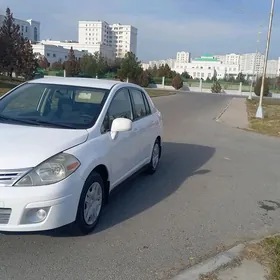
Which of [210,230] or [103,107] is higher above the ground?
[103,107]

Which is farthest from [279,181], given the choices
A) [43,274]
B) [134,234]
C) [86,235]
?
[43,274]

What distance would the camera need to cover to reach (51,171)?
324 centimetres

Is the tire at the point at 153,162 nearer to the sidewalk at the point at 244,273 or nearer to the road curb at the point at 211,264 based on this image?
the road curb at the point at 211,264

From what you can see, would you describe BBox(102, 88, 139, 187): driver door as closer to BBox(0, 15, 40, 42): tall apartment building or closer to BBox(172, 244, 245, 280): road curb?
BBox(172, 244, 245, 280): road curb

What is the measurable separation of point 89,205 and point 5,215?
920 millimetres

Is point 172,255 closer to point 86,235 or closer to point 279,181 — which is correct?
point 86,235

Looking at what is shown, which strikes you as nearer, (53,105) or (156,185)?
(53,105)

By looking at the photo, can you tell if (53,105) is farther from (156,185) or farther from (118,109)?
(156,185)

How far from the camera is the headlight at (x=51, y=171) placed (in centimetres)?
313

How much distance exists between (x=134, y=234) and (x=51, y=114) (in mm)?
1737

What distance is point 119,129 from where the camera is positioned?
4.11 meters

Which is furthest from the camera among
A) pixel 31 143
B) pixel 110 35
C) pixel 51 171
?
pixel 110 35

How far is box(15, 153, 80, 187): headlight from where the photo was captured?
3.13 m

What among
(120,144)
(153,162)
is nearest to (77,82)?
(120,144)
